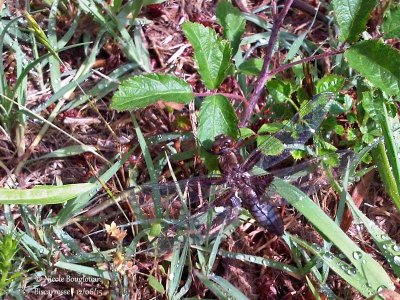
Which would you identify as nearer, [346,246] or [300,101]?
[346,246]

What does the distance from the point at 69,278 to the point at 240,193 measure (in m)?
0.57

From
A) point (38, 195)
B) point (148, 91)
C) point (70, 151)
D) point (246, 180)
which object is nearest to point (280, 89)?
point (246, 180)

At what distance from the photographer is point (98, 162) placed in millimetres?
1831

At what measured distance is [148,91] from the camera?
1541mm

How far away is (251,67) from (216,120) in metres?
0.30

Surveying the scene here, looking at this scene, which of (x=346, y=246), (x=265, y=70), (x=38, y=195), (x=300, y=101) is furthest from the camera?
(x=300, y=101)

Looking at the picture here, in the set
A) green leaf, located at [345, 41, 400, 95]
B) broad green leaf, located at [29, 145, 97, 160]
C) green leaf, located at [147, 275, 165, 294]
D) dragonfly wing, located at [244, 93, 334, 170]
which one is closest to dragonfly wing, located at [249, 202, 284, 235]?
dragonfly wing, located at [244, 93, 334, 170]

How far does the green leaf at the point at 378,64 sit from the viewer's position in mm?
1476

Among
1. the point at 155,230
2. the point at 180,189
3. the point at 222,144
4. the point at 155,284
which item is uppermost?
the point at 222,144

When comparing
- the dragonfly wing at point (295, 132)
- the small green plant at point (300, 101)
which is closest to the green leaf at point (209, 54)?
the small green plant at point (300, 101)

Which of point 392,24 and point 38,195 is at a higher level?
point 392,24

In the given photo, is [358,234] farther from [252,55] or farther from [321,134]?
[252,55]

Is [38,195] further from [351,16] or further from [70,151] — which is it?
[351,16]

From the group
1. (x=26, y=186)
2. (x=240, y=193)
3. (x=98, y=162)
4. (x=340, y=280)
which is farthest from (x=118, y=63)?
(x=340, y=280)
